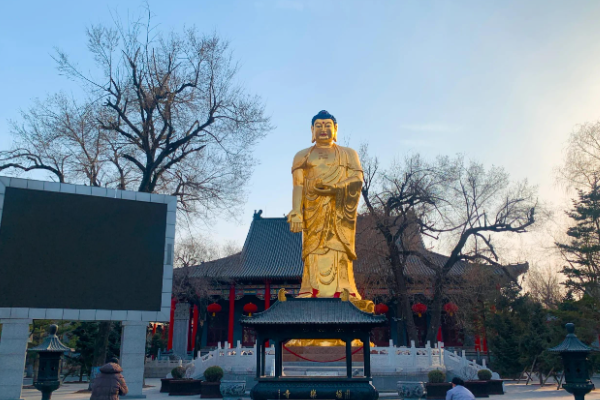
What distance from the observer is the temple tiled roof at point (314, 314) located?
8.96m

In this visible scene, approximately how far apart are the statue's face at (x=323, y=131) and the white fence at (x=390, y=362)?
17.8 ft

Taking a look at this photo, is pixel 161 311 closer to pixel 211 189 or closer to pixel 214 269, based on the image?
pixel 211 189

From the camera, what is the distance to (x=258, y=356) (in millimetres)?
9250

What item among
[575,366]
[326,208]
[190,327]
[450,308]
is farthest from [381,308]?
[575,366]

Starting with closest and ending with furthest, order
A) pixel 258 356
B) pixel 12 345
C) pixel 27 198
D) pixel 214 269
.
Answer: pixel 258 356, pixel 12 345, pixel 27 198, pixel 214 269

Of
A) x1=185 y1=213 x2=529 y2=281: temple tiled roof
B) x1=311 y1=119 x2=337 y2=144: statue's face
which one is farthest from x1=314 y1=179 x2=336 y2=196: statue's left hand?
x1=185 y1=213 x2=529 y2=281: temple tiled roof

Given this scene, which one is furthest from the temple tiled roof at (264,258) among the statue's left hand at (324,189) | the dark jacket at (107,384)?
the dark jacket at (107,384)

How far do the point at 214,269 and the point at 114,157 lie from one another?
9.74 meters

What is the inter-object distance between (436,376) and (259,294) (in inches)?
506

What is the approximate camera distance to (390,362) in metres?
13.2

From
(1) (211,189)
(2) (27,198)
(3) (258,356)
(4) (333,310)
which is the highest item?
(1) (211,189)

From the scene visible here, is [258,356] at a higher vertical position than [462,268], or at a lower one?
lower

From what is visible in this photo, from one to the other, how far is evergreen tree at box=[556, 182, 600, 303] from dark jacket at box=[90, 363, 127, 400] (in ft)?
51.8

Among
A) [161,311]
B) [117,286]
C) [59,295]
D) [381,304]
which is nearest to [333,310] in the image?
[161,311]
